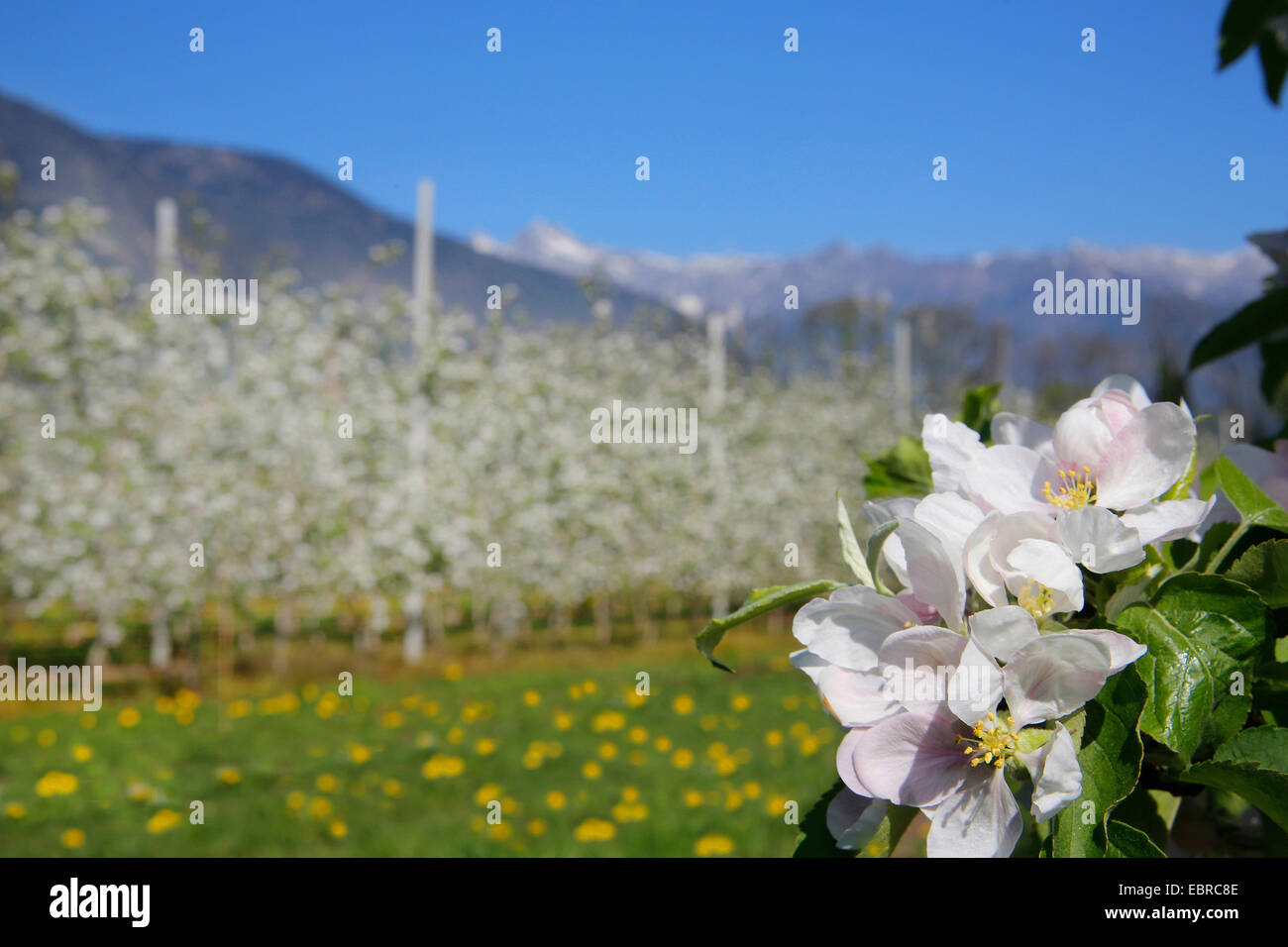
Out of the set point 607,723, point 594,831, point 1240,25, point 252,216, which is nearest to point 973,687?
point 1240,25

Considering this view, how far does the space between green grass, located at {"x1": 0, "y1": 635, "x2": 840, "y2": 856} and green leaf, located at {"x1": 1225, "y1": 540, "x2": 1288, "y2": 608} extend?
3.07 m

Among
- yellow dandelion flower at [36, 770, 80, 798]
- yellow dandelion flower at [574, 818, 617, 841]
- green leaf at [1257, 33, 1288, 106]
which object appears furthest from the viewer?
yellow dandelion flower at [36, 770, 80, 798]

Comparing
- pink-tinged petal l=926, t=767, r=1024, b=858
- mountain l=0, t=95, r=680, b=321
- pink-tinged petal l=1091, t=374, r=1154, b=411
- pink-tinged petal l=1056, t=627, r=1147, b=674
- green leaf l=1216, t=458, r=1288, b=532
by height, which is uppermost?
mountain l=0, t=95, r=680, b=321

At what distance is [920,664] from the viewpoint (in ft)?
2.12

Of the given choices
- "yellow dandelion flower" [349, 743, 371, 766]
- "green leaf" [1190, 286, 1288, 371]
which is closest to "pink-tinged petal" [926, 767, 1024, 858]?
"green leaf" [1190, 286, 1288, 371]

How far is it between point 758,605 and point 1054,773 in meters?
0.22

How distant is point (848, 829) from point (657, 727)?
17.4ft

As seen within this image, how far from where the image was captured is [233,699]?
658 cm

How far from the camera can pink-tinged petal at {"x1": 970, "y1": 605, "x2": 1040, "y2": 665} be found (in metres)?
0.60

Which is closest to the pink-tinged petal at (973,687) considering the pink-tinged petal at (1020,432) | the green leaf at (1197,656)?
the green leaf at (1197,656)

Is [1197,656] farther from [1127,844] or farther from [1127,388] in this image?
[1127,388]

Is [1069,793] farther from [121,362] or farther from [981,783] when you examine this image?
[121,362]

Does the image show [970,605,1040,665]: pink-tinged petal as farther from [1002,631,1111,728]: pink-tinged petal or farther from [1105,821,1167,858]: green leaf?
[1105,821,1167,858]: green leaf

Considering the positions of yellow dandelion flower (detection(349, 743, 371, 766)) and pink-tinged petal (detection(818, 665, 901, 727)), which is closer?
pink-tinged petal (detection(818, 665, 901, 727))
